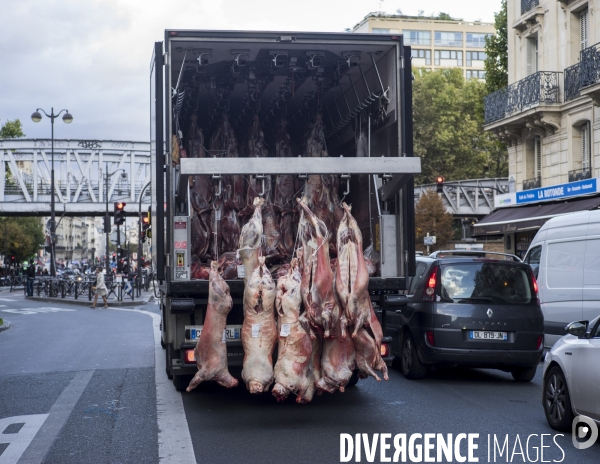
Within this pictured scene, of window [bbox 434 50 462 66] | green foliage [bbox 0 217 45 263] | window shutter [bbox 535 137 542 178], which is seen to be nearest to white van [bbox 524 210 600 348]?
window shutter [bbox 535 137 542 178]

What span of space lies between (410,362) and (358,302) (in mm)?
3646

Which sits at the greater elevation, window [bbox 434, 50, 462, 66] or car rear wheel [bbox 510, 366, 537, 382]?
window [bbox 434, 50, 462, 66]

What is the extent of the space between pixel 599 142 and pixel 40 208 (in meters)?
47.8

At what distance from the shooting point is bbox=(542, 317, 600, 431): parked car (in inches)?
283

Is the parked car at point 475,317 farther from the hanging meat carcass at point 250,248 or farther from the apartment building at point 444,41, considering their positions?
the apartment building at point 444,41

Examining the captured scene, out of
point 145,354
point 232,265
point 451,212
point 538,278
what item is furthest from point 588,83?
point 451,212

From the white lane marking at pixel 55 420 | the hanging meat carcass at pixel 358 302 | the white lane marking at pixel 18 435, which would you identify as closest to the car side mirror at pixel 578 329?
the hanging meat carcass at pixel 358 302

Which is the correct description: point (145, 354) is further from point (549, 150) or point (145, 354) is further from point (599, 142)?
point (549, 150)

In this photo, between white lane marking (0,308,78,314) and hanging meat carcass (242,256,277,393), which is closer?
hanging meat carcass (242,256,277,393)

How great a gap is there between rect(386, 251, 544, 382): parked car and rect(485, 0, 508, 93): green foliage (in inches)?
1183

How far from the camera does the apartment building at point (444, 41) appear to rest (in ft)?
342

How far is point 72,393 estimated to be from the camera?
10.5m

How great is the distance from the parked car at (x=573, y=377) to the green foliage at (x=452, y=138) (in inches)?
2352

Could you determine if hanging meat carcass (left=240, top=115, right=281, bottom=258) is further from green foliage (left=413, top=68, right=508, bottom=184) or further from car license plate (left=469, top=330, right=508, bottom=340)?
green foliage (left=413, top=68, right=508, bottom=184)
